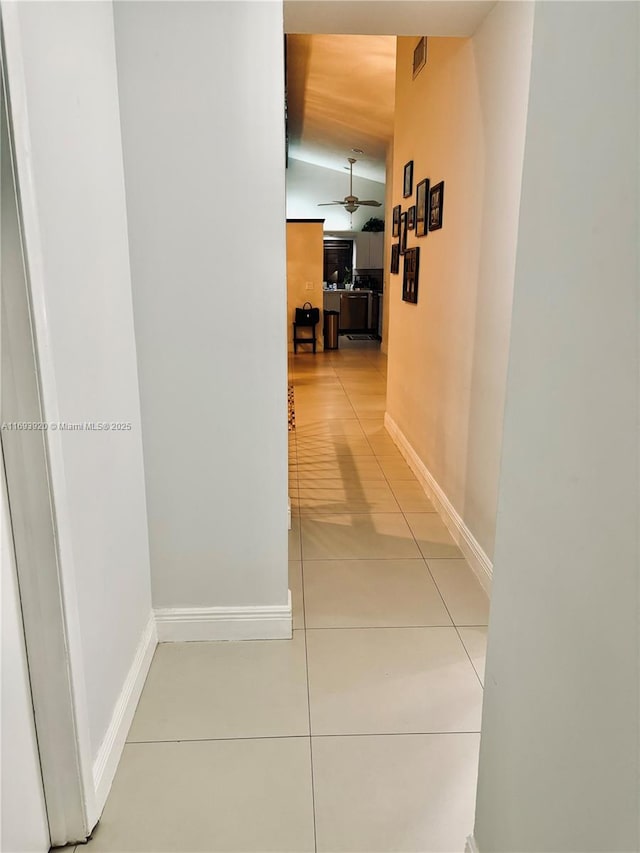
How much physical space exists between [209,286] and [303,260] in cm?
899

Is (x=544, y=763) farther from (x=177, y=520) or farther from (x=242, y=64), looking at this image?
(x=242, y=64)

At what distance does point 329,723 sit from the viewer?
6.21 feet

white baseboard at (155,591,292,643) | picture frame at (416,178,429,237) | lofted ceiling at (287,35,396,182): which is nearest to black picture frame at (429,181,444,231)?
picture frame at (416,178,429,237)

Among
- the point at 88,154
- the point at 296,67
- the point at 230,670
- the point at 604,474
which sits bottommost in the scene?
the point at 230,670

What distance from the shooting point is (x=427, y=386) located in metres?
3.87

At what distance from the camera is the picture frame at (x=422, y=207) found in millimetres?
3783

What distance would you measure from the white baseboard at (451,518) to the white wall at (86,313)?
1.35 metres

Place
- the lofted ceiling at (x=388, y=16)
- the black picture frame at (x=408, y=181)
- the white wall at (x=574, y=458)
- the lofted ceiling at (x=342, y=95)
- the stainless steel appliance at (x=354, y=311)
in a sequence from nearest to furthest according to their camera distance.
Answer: the white wall at (x=574, y=458) < the lofted ceiling at (x=388, y=16) < the black picture frame at (x=408, y=181) < the lofted ceiling at (x=342, y=95) < the stainless steel appliance at (x=354, y=311)

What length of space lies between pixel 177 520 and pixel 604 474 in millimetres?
1713

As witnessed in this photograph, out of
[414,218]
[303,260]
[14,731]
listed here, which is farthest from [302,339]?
[14,731]

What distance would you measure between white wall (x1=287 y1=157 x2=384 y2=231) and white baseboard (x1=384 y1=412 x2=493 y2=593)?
429 inches

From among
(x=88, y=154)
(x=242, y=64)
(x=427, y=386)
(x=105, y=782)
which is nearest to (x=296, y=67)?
(x=427, y=386)

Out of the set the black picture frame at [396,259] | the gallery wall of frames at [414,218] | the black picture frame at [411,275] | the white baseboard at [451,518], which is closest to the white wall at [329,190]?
the black picture frame at [396,259]

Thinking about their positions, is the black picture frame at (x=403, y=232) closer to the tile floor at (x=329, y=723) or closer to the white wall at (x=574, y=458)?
the tile floor at (x=329, y=723)
